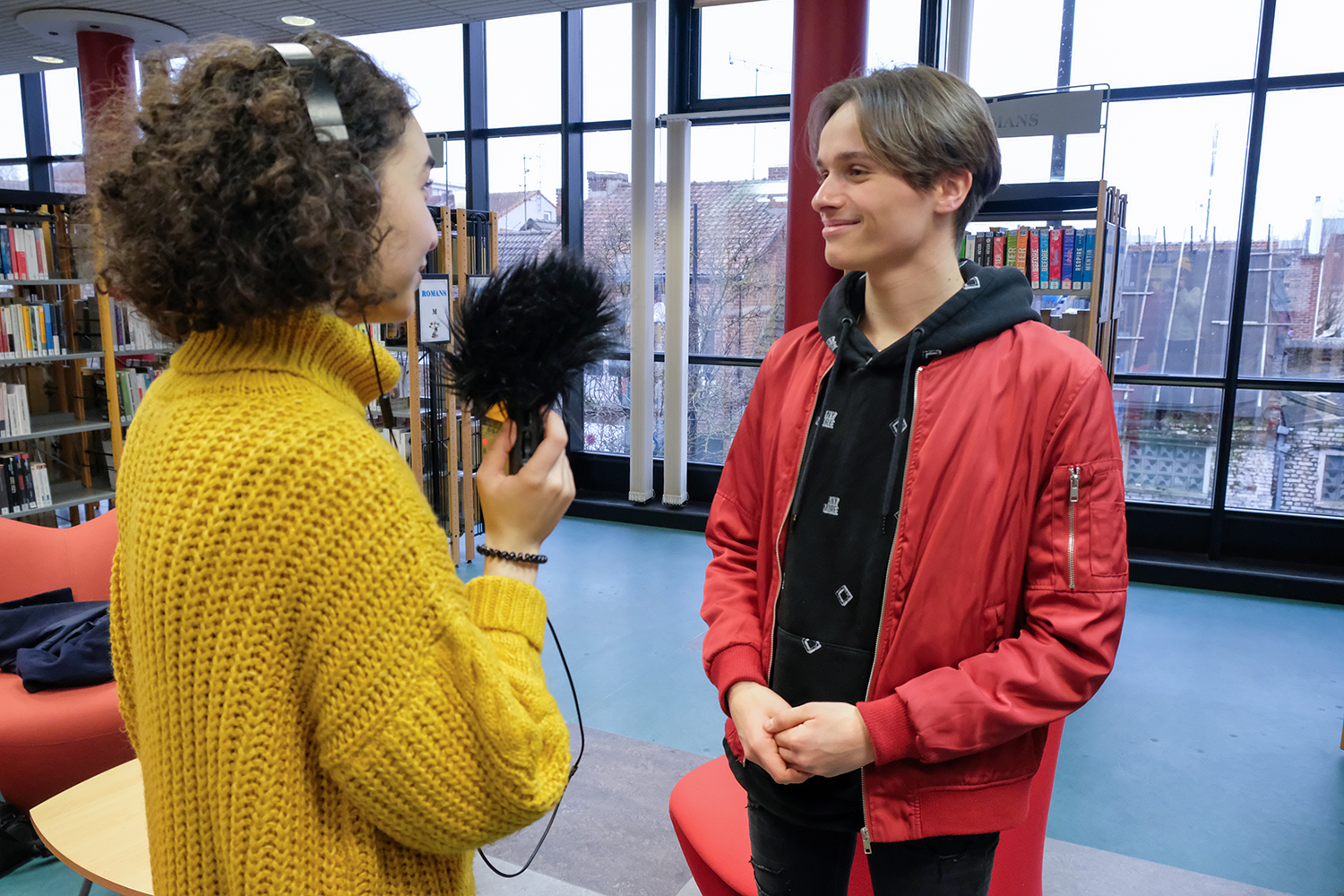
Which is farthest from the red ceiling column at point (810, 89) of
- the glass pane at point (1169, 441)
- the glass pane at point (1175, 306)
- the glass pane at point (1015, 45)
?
the glass pane at point (1169, 441)

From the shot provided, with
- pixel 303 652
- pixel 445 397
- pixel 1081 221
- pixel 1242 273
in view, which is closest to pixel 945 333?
pixel 303 652

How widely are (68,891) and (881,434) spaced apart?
2564 mm

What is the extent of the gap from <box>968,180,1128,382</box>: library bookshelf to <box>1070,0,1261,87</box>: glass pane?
4.43ft

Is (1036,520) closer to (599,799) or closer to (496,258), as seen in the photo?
(599,799)

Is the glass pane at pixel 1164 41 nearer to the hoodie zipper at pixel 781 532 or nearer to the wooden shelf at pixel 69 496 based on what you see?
the hoodie zipper at pixel 781 532

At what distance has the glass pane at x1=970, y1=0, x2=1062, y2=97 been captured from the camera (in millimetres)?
5414

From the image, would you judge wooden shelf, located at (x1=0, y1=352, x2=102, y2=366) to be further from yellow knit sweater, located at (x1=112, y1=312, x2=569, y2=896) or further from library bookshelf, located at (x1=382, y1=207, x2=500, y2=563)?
yellow knit sweater, located at (x1=112, y1=312, x2=569, y2=896)

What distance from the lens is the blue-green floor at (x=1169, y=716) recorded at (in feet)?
8.70

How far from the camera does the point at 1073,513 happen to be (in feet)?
3.76

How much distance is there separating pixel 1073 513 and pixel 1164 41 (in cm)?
531

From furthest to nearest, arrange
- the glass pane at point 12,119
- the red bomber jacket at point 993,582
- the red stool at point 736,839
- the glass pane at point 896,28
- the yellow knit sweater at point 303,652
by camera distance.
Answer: the glass pane at point 12,119, the glass pane at point 896,28, the red stool at point 736,839, the red bomber jacket at point 993,582, the yellow knit sweater at point 303,652

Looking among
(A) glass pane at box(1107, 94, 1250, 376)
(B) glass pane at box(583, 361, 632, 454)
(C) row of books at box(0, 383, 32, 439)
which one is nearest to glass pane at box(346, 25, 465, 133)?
(B) glass pane at box(583, 361, 632, 454)

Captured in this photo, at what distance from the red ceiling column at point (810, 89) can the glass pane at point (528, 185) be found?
2602 millimetres

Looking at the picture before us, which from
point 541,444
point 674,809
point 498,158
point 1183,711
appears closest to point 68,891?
point 674,809
